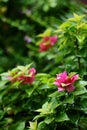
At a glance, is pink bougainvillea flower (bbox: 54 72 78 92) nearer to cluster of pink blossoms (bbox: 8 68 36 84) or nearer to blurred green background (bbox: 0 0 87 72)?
cluster of pink blossoms (bbox: 8 68 36 84)

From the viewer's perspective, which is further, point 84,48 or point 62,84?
point 84,48

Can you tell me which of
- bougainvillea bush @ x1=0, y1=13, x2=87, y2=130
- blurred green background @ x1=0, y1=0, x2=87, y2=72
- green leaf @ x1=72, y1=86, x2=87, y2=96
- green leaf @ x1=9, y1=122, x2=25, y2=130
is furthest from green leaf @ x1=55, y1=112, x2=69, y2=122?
blurred green background @ x1=0, y1=0, x2=87, y2=72

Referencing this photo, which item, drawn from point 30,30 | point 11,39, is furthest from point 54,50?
point 11,39

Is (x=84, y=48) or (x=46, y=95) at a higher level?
(x=84, y=48)

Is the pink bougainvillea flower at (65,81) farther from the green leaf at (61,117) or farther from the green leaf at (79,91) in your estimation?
the green leaf at (61,117)

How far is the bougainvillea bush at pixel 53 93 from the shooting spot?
2.05 m

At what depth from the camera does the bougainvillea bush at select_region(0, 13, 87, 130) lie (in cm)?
205

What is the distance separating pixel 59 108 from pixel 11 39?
7.89 ft

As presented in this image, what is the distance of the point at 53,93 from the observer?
207 cm

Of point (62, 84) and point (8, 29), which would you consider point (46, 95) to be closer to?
point (62, 84)

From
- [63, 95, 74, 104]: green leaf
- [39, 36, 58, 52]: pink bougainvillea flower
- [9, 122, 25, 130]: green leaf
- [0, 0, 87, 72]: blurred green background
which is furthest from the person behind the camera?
[0, 0, 87, 72]: blurred green background

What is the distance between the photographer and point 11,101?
253 centimetres

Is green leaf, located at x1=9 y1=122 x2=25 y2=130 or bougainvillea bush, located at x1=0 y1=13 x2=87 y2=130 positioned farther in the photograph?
green leaf, located at x1=9 y1=122 x2=25 y2=130

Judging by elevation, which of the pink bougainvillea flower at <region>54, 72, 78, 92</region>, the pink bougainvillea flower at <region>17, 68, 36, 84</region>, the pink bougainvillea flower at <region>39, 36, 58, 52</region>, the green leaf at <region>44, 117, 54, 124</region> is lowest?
the green leaf at <region>44, 117, 54, 124</region>
